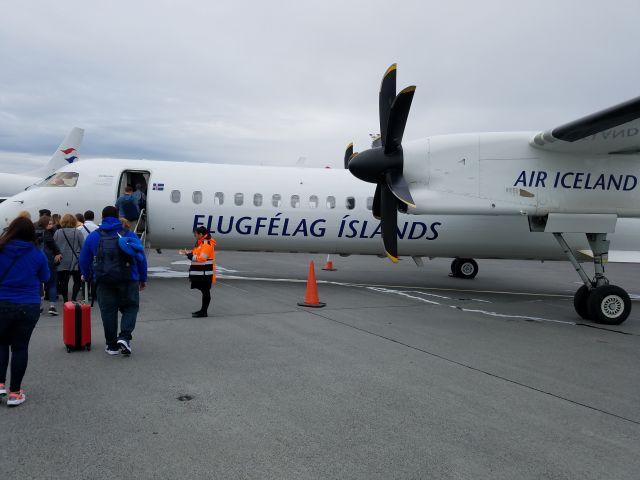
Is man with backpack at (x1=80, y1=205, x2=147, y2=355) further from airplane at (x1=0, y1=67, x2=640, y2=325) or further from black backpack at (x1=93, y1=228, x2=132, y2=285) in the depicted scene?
airplane at (x1=0, y1=67, x2=640, y2=325)

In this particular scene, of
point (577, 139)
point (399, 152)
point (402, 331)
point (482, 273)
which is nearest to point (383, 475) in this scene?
point (402, 331)

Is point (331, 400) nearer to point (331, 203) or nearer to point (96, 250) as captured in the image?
point (96, 250)

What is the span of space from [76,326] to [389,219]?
616cm

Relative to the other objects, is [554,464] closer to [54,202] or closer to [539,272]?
[54,202]

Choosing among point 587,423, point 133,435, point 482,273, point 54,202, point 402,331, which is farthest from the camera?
point 482,273

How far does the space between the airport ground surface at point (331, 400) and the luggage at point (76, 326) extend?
0.19 m

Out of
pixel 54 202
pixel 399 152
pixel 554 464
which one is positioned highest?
pixel 399 152

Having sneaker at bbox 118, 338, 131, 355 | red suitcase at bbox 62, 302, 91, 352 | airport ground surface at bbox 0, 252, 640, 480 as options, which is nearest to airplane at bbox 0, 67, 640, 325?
airport ground surface at bbox 0, 252, 640, 480

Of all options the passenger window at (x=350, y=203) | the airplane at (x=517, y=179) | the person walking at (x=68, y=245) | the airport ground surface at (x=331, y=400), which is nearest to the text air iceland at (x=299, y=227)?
the passenger window at (x=350, y=203)

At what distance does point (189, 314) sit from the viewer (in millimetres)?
8984

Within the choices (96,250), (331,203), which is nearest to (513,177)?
(331,203)

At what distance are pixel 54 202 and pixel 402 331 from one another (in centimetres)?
1023

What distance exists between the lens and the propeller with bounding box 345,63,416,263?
31.0 feet

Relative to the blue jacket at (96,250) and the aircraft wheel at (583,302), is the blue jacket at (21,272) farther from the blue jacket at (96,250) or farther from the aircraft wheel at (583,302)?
the aircraft wheel at (583,302)
